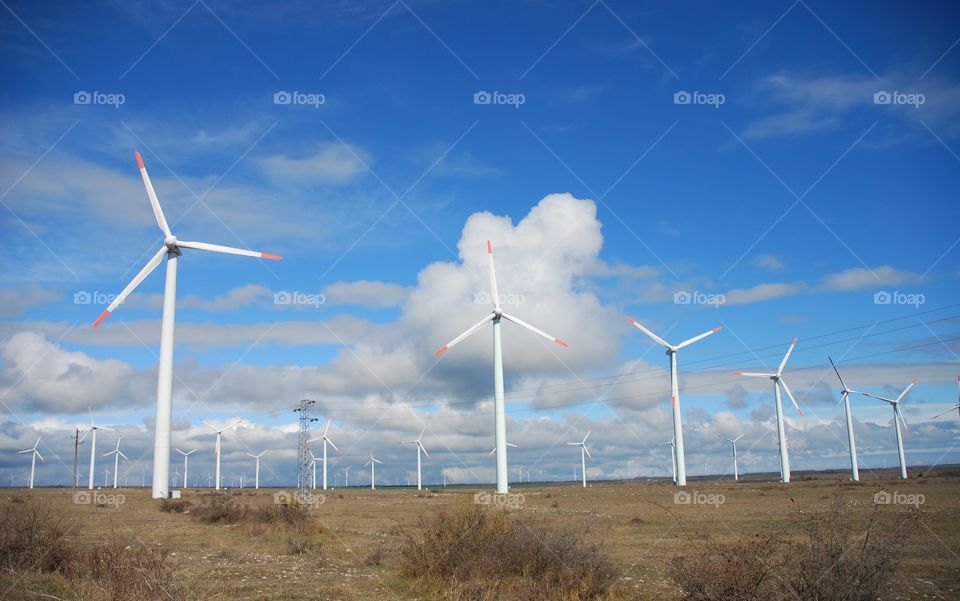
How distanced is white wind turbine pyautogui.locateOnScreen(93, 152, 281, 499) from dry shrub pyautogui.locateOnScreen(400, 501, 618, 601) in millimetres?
38839

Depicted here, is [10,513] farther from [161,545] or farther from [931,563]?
[931,563]

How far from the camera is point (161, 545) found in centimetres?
3083

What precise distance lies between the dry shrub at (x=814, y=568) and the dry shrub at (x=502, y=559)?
4.50 meters

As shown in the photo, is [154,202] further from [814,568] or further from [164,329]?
[814,568]

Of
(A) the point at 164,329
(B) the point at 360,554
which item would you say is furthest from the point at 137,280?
(B) the point at 360,554

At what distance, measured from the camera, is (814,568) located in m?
12.9

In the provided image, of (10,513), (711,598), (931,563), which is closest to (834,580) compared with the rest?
(711,598)

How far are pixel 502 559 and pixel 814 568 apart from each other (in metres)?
9.15

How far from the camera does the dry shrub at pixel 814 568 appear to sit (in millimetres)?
12758

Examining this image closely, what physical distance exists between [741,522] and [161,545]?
3289cm

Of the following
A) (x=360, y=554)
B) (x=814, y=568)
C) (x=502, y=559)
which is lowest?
(x=360, y=554)
